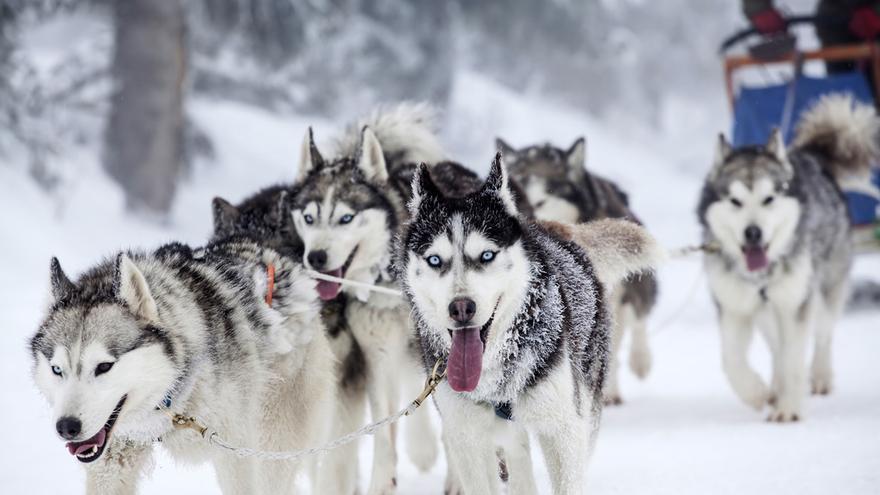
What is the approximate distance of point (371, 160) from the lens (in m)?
4.28

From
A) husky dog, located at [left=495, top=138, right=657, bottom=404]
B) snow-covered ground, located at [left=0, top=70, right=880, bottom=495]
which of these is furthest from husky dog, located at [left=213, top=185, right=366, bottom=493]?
husky dog, located at [left=495, top=138, right=657, bottom=404]

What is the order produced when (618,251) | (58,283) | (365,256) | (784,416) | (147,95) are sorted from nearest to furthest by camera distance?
(58,283)
(618,251)
(365,256)
(784,416)
(147,95)

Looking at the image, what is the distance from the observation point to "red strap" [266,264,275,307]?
3351 millimetres

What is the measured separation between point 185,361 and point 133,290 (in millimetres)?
256

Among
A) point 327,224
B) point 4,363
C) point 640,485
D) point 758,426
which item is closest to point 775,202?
point 758,426

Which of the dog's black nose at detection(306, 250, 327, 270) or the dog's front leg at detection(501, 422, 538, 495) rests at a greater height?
the dog's black nose at detection(306, 250, 327, 270)

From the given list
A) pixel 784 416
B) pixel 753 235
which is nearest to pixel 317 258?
pixel 753 235

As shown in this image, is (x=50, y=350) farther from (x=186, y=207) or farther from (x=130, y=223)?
(x=186, y=207)

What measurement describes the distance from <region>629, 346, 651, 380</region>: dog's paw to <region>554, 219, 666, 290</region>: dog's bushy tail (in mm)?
2787

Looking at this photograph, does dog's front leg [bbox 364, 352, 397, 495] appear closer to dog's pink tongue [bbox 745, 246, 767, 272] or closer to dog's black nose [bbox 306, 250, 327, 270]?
dog's black nose [bbox 306, 250, 327, 270]

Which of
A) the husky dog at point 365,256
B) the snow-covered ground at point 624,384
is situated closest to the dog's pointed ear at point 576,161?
the snow-covered ground at point 624,384

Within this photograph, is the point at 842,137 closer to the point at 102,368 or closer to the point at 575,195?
the point at 575,195

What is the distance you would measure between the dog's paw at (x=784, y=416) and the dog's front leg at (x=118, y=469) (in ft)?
11.3

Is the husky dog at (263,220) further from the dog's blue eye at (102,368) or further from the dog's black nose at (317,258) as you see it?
the dog's blue eye at (102,368)
